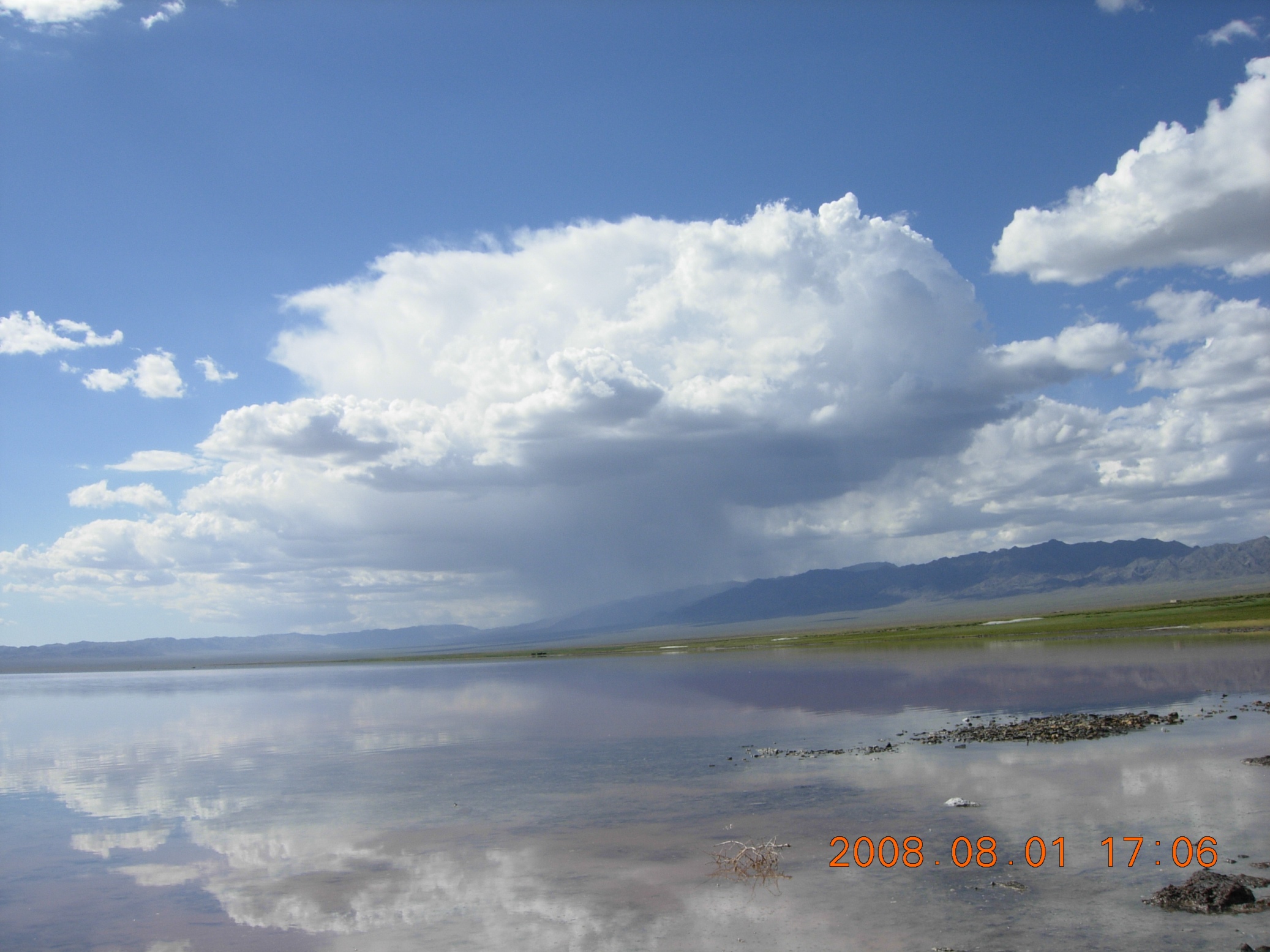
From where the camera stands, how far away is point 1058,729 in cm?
2647

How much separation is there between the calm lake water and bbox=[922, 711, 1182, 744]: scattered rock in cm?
89

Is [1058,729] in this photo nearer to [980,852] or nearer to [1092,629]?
[980,852]

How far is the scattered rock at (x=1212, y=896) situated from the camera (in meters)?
11.4

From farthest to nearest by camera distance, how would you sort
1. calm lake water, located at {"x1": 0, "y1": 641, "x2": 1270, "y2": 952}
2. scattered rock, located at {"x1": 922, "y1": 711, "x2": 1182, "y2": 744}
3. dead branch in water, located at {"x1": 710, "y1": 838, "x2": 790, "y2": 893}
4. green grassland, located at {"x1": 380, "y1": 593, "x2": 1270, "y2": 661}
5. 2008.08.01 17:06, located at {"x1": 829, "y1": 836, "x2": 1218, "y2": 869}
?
1. green grassland, located at {"x1": 380, "y1": 593, "x2": 1270, "y2": 661}
2. scattered rock, located at {"x1": 922, "y1": 711, "x2": 1182, "y2": 744}
3. dead branch in water, located at {"x1": 710, "y1": 838, "x2": 790, "y2": 893}
4. 2008.08.01 17:06, located at {"x1": 829, "y1": 836, "x2": 1218, "y2": 869}
5. calm lake water, located at {"x1": 0, "y1": 641, "x2": 1270, "y2": 952}

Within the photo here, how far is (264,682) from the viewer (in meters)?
106

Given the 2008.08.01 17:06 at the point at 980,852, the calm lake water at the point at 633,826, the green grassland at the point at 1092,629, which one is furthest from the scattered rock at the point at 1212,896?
the green grassland at the point at 1092,629

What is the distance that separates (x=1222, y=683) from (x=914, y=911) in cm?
3227

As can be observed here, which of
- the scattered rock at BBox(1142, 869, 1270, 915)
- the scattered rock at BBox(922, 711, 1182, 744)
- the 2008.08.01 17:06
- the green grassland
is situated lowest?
the green grassland

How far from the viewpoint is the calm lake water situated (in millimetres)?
12586

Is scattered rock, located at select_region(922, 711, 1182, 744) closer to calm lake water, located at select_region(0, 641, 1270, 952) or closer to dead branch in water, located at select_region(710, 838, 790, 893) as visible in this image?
calm lake water, located at select_region(0, 641, 1270, 952)

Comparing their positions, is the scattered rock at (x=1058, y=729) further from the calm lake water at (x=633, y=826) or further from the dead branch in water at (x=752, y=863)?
the dead branch in water at (x=752, y=863)

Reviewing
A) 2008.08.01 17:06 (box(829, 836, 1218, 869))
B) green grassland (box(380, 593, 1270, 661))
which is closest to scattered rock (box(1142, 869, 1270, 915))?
2008.08.01 17:06 (box(829, 836, 1218, 869))

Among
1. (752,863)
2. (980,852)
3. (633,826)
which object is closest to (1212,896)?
(980,852)

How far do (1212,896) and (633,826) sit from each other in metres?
10.9
